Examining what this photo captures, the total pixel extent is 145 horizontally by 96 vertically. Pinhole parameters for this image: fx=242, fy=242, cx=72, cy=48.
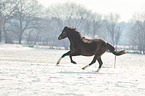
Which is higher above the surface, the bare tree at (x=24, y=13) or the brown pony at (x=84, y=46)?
the bare tree at (x=24, y=13)

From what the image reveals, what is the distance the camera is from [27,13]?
182ft

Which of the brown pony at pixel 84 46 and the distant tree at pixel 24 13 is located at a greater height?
the distant tree at pixel 24 13

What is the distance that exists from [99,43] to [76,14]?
1870 inches

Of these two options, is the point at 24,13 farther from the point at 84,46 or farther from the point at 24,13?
the point at 84,46

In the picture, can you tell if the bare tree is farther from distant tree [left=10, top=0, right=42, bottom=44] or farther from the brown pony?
the brown pony

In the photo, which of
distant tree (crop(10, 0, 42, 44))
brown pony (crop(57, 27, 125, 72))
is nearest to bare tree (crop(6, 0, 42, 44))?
distant tree (crop(10, 0, 42, 44))

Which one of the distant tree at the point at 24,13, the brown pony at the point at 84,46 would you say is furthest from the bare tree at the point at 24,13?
the brown pony at the point at 84,46

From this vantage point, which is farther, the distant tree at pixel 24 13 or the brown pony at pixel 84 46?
the distant tree at pixel 24 13

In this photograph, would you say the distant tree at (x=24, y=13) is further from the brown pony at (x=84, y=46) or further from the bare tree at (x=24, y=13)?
Result: the brown pony at (x=84, y=46)

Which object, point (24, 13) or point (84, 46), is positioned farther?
point (24, 13)

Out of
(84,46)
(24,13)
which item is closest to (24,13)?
(24,13)

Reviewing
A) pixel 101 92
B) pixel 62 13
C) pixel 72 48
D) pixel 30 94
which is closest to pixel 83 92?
pixel 101 92

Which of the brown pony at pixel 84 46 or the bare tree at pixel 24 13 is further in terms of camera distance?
the bare tree at pixel 24 13

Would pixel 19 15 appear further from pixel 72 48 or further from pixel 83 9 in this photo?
pixel 72 48
